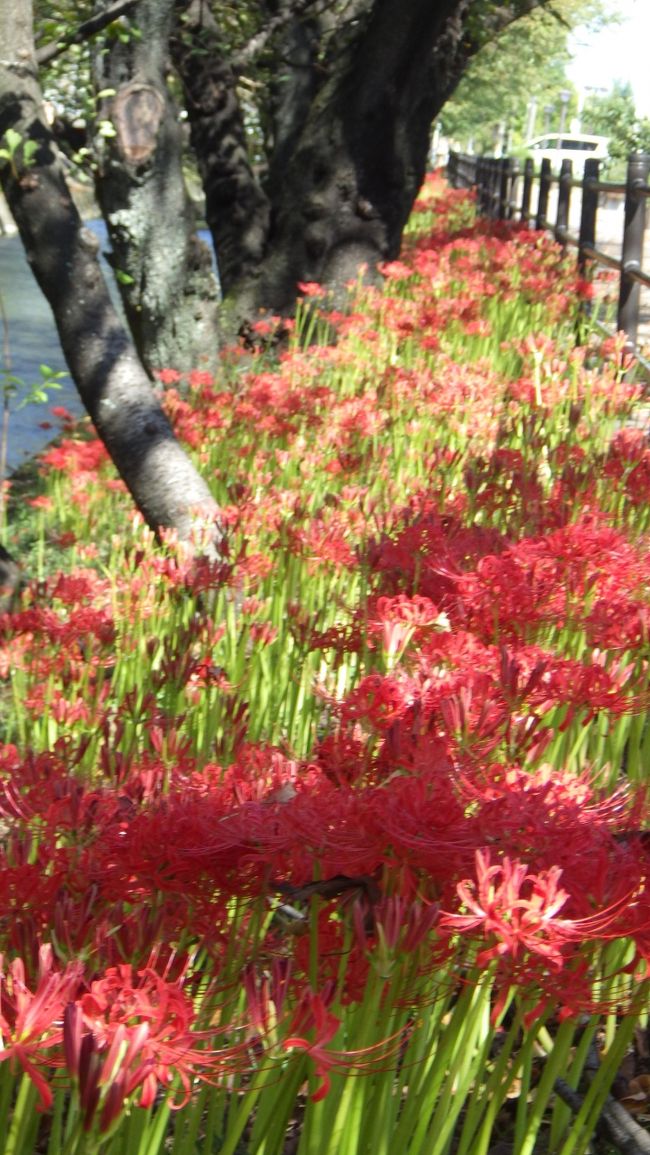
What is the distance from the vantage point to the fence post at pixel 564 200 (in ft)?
36.5

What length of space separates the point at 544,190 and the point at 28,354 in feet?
17.2

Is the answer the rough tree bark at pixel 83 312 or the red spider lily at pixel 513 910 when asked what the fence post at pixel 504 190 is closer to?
the rough tree bark at pixel 83 312

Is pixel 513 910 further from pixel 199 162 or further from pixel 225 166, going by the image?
pixel 199 162

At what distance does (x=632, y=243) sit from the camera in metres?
7.81

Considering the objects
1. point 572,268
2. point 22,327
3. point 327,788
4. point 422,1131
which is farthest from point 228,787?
point 22,327

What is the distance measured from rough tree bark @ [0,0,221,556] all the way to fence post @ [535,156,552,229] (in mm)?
8838

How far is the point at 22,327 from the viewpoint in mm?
15953

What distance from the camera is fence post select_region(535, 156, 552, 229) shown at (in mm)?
12953

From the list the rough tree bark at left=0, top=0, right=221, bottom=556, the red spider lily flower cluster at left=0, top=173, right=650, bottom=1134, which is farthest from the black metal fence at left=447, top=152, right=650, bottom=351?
the red spider lily flower cluster at left=0, top=173, right=650, bottom=1134

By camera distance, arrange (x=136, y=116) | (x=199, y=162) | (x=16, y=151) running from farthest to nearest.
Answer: (x=199, y=162), (x=136, y=116), (x=16, y=151)

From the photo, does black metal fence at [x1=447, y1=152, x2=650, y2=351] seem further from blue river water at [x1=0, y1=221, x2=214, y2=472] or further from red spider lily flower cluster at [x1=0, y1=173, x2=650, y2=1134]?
red spider lily flower cluster at [x1=0, y1=173, x2=650, y2=1134]

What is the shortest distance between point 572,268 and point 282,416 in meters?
4.94

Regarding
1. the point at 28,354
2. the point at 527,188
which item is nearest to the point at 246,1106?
the point at 28,354

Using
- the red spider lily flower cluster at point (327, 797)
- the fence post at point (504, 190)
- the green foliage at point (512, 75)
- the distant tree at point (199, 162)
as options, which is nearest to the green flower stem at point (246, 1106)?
the red spider lily flower cluster at point (327, 797)
